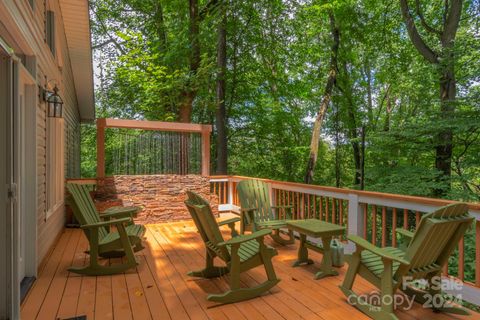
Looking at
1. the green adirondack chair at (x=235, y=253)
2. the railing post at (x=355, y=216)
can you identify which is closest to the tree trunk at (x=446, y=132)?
the railing post at (x=355, y=216)

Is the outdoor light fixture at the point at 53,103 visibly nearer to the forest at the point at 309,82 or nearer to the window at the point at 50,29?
the window at the point at 50,29

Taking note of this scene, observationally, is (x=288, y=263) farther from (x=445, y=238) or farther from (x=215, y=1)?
(x=215, y=1)

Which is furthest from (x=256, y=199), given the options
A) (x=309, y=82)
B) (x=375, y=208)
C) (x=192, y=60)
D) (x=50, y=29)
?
(x=309, y=82)

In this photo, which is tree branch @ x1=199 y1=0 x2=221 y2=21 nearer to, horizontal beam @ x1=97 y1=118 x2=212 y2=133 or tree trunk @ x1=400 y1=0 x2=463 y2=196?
horizontal beam @ x1=97 y1=118 x2=212 y2=133

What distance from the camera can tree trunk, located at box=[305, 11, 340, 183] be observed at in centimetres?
1150

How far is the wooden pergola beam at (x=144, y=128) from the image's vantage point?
6.03 metres

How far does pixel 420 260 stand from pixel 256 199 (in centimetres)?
270

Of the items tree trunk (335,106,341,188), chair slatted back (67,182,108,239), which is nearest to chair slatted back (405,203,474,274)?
chair slatted back (67,182,108,239)

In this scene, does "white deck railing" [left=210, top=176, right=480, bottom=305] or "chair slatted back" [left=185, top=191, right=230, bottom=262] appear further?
"chair slatted back" [left=185, top=191, right=230, bottom=262]

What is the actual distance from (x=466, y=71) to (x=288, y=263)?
24.1 feet

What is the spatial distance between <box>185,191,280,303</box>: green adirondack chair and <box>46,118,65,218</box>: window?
252 cm

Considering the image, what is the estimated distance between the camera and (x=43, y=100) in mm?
4074

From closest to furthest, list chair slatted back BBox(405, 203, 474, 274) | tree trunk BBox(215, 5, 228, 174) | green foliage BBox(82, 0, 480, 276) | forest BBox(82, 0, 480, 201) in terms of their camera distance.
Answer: chair slatted back BBox(405, 203, 474, 274), forest BBox(82, 0, 480, 201), green foliage BBox(82, 0, 480, 276), tree trunk BBox(215, 5, 228, 174)

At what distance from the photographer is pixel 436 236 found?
2357 mm
